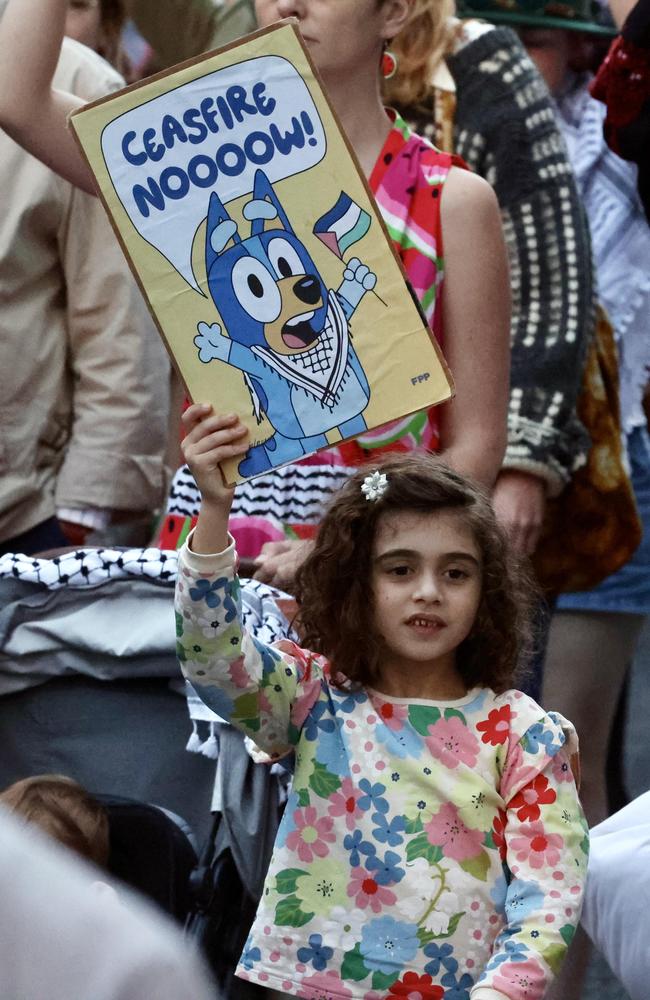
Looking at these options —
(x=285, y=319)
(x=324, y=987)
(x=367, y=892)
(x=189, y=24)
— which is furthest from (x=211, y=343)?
(x=189, y=24)

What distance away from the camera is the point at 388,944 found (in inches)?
93.7

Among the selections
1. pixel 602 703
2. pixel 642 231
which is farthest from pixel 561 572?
pixel 642 231

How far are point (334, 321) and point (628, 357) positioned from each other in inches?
67.7

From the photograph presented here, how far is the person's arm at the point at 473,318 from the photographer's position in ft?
9.80

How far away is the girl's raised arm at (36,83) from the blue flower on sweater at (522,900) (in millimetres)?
1511

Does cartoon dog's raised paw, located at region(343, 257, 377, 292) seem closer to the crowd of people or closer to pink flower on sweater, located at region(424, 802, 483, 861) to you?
the crowd of people

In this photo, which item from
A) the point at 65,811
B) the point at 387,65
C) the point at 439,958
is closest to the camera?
the point at 439,958

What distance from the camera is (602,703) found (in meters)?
3.86

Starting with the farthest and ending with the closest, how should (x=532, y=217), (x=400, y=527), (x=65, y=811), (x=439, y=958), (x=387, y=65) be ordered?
(x=532, y=217), (x=387, y=65), (x=65, y=811), (x=400, y=527), (x=439, y=958)

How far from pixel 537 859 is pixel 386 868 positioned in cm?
20

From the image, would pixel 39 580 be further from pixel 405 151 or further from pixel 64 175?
pixel 405 151

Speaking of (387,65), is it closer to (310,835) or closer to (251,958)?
(310,835)

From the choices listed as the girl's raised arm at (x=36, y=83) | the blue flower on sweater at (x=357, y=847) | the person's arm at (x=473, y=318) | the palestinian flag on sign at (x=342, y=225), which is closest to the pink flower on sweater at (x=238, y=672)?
the blue flower on sweater at (x=357, y=847)

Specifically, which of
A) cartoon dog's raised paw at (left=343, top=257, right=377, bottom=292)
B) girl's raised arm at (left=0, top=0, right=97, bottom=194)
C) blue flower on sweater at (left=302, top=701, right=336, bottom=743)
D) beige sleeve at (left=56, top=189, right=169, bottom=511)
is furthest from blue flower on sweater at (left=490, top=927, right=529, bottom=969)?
beige sleeve at (left=56, top=189, right=169, bottom=511)
